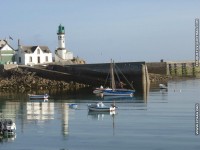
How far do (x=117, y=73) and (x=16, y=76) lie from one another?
1472cm

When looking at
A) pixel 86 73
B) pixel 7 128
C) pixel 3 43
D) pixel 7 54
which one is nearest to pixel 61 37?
pixel 3 43

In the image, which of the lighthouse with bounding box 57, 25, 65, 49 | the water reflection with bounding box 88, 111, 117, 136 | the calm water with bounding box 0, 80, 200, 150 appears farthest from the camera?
the lighthouse with bounding box 57, 25, 65, 49

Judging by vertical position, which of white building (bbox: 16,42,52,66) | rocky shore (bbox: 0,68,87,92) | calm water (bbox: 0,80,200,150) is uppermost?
white building (bbox: 16,42,52,66)

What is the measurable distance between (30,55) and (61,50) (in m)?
9.73

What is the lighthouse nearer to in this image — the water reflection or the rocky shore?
the rocky shore

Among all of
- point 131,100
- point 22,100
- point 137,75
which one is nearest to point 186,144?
point 131,100

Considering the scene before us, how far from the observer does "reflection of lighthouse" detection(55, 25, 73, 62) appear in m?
95.4

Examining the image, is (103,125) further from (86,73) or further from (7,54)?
(7,54)

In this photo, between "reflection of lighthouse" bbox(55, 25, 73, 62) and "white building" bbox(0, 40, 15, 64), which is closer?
"white building" bbox(0, 40, 15, 64)

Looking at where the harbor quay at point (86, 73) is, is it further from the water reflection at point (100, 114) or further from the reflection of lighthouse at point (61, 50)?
the water reflection at point (100, 114)

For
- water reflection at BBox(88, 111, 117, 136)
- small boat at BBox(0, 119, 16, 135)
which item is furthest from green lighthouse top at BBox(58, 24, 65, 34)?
small boat at BBox(0, 119, 16, 135)

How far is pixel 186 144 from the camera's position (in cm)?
3092

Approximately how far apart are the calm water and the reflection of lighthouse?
3573 cm

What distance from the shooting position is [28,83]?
75.6 metres
